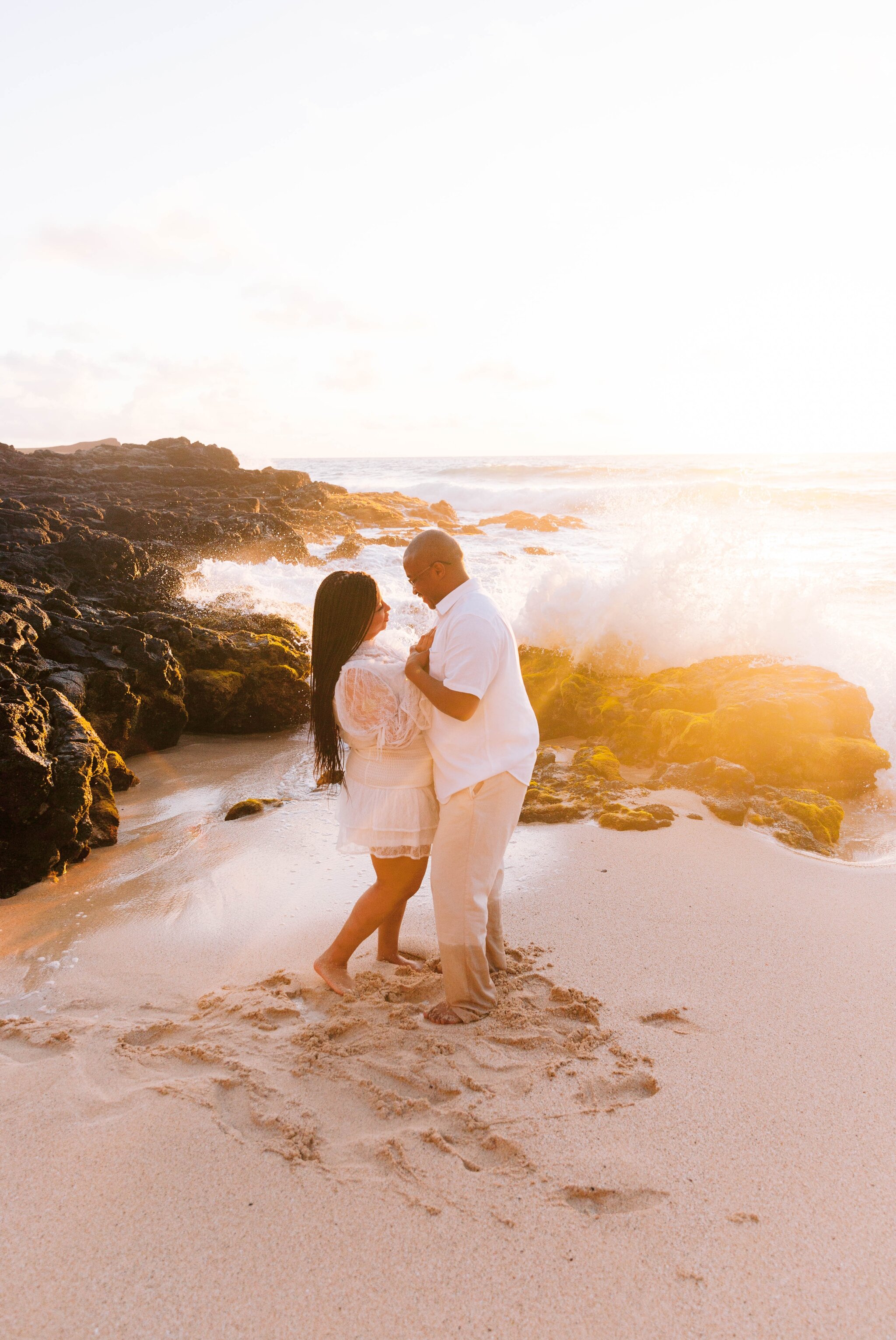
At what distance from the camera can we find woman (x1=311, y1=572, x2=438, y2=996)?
118 inches

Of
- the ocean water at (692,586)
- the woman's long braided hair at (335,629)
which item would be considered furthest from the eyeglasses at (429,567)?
the ocean water at (692,586)

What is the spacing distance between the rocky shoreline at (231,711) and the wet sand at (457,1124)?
774 millimetres

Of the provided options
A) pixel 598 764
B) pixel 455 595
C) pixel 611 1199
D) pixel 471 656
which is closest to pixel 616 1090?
pixel 611 1199

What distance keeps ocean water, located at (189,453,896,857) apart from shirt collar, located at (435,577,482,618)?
125 inches

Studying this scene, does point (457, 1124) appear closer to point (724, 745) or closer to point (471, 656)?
point (471, 656)

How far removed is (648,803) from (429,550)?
10.8 ft

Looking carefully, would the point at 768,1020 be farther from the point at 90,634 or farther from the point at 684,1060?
the point at 90,634

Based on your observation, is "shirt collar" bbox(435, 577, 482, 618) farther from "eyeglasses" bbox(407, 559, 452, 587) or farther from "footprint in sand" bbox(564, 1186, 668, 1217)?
"footprint in sand" bbox(564, 1186, 668, 1217)

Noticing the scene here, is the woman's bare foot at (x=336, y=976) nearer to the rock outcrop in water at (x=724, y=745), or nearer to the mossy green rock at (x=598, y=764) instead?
the rock outcrop in water at (x=724, y=745)

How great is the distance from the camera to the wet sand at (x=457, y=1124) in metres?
1.97

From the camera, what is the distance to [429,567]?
9.66ft

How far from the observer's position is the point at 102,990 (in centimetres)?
342

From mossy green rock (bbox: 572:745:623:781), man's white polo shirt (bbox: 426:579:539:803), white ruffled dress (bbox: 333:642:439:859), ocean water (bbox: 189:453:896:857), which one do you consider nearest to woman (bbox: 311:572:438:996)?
white ruffled dress (bbox: 333:642:439:859)

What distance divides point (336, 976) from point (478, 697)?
4.77 feet
